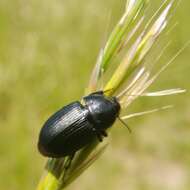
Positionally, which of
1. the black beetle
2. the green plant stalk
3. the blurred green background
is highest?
the green plant stalk

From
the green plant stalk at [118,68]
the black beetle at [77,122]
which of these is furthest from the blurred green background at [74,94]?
the green plant stalk at [118,68]

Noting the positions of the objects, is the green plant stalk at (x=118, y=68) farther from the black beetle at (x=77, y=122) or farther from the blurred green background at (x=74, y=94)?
the blurred green background at (x=74, y=94)

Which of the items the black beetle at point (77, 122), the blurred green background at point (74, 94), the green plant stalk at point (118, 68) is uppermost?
the green plant stalk at point (118, 68)

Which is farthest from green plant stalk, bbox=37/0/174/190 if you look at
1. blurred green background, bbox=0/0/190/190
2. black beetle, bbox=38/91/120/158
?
blurred green background, bbox=0/0/190/190

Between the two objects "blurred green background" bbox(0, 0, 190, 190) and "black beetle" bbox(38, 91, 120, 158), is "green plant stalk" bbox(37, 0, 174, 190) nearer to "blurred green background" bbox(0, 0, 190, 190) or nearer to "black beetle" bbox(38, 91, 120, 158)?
"black beetle" bbox(38, 91, 120, 158)

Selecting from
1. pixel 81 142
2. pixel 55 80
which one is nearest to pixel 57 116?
pixel 81 142

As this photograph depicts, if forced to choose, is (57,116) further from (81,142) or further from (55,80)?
(55,80)
